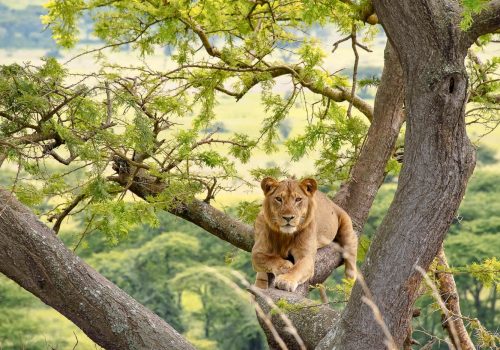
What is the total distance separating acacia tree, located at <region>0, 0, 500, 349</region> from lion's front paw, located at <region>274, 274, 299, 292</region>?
28cm

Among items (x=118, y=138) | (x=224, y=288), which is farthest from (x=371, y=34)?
(x=224, y=288)

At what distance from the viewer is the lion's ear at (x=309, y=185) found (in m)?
8.11

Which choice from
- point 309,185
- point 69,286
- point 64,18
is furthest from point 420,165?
point 64,18

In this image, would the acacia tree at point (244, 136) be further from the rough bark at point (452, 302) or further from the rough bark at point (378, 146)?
the rough bark at point (452, 302)

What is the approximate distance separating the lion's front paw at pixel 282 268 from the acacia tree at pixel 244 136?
9.9 inches

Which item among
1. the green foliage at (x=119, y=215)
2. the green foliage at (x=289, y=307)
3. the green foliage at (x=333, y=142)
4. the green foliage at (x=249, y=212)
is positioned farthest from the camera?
the green foliage at (x=333, y=142)

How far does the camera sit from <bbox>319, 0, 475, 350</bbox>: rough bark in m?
5.42

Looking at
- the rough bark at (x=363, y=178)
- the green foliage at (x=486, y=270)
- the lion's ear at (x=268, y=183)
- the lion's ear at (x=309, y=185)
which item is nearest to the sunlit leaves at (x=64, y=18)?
the rough bark at (x=363, y=178)

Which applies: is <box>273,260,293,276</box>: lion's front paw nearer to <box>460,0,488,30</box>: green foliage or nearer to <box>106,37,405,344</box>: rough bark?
<box>106,37,405,344</box>: rough bark

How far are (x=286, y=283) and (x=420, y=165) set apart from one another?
2201 millimetres

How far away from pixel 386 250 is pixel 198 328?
45310 millimetres

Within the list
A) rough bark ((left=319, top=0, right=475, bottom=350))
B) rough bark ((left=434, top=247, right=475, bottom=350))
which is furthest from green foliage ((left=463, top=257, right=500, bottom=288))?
rough bark ((left=434, top=247, right=475, bottom=350))

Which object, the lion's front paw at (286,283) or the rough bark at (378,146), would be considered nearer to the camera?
the lion's front paw at (286,283)

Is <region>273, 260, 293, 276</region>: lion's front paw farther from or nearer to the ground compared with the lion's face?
nearer to the ground
